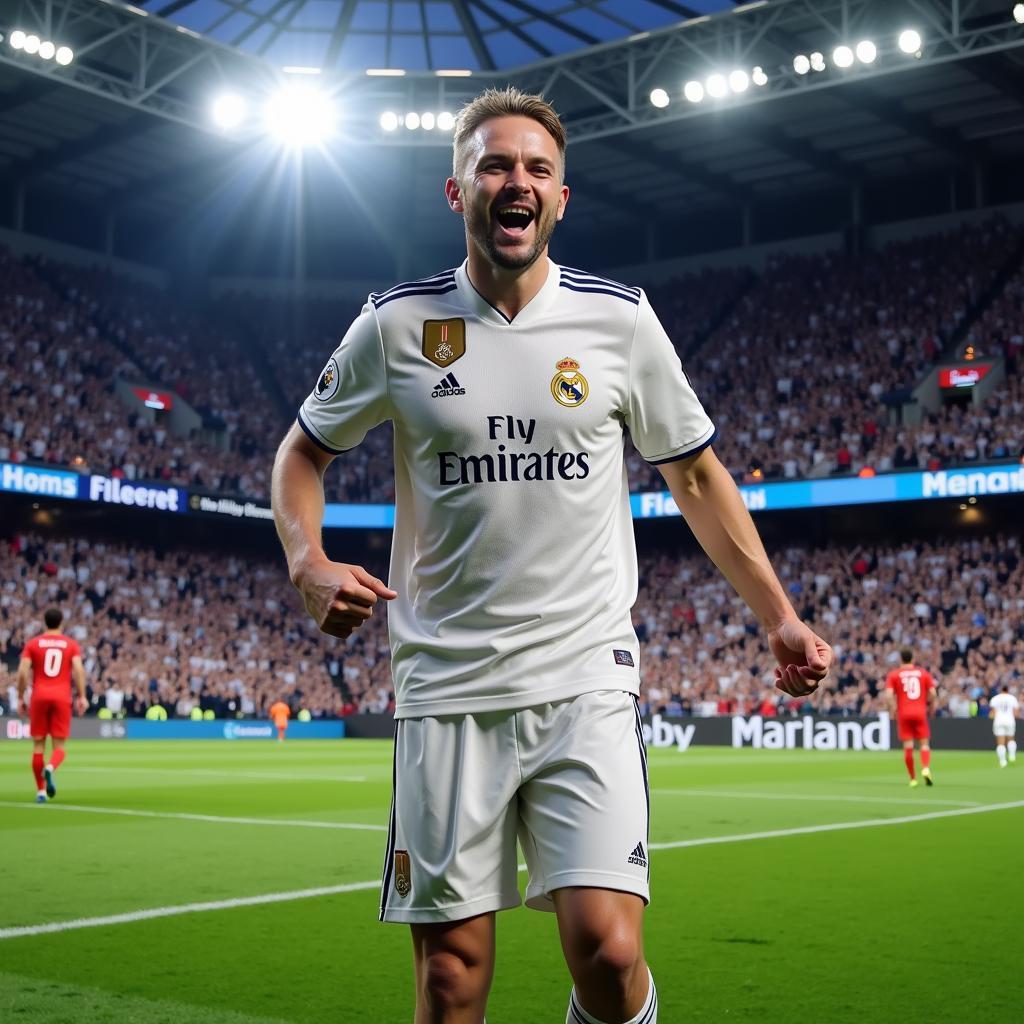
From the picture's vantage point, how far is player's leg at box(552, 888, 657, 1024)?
3355 millimetres

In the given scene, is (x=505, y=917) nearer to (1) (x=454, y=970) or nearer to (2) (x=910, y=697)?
(1) (x=454, y=970)

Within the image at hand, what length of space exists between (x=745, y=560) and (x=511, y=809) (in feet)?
3.00

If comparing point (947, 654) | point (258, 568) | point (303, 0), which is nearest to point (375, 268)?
point (258, 568)

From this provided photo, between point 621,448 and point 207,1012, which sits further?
point 207,1012

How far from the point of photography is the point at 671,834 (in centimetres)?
1269

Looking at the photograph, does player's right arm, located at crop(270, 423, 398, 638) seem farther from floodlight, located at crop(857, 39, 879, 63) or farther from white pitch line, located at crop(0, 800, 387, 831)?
floodlight, located at crop(857, 39, 879, 63)

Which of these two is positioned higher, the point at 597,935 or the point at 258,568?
the point at 258,568

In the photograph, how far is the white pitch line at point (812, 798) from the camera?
54.4 feet

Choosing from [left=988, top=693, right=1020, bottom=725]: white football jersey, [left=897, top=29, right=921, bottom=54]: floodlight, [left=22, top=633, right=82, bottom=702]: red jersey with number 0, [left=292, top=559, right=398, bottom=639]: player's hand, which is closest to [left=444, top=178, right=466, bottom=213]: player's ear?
[left=292, top=559, right=398, bottom=639]: player's hand

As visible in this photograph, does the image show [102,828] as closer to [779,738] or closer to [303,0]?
[779,738]

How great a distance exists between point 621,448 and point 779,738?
31.5 meters

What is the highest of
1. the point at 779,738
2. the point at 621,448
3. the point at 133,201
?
the point at 133,201

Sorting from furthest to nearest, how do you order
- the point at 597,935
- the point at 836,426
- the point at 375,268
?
the point at 375,268, the point at 836,426, the point at 597,935

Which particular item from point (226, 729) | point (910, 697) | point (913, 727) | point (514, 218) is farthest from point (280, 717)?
point (514, 218)
